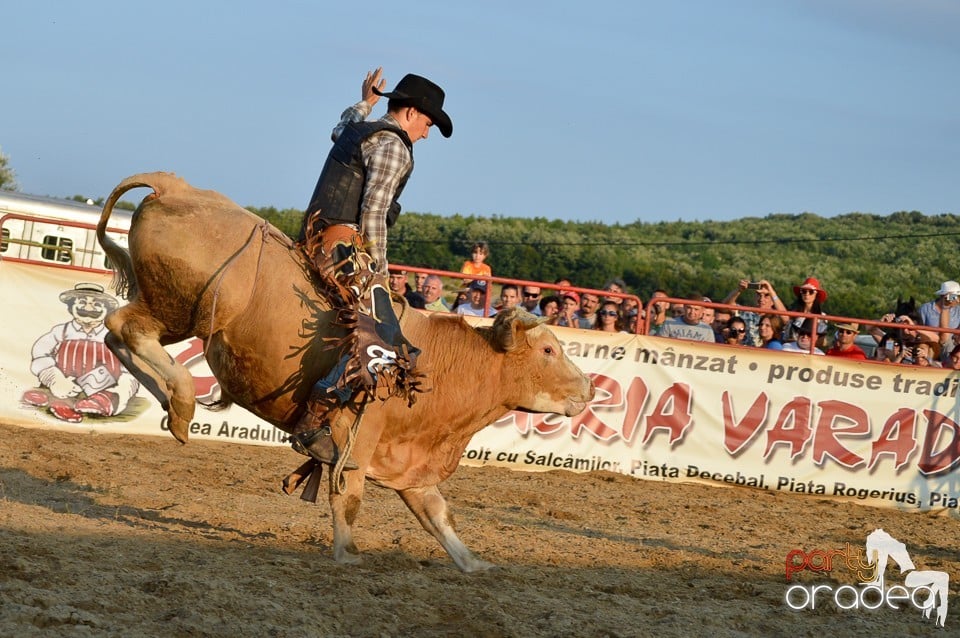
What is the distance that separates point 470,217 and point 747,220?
78.6 feet

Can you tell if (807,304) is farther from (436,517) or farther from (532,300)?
(436,517)

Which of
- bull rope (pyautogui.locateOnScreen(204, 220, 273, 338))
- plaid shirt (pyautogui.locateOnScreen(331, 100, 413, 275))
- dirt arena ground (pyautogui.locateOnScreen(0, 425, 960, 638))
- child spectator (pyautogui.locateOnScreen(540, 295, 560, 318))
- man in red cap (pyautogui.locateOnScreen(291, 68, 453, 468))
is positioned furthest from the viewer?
child spectator (pyautogui.locateOnScreen(540, 295, 560, 318))

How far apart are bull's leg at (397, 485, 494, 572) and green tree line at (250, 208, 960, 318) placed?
134ft

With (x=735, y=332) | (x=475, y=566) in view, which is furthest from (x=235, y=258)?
(x=735, y=332)

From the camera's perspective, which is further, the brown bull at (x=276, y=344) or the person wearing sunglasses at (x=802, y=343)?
the person wearing sunglasses at (x=802, y=343)

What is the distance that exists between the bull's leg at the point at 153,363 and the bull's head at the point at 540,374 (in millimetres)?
1849

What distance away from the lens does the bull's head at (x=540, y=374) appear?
6871 millimetres

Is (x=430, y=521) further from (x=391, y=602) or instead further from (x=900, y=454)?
(x=900, y=454)

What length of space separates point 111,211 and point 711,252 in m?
64.1

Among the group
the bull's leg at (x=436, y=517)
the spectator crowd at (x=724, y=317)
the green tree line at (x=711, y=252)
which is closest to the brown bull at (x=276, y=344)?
the bull's leg at (x=436, y=517)
